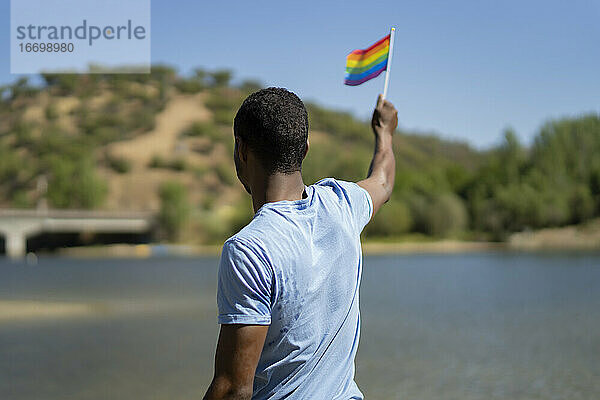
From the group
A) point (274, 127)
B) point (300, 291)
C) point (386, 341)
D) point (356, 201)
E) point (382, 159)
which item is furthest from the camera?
point (386, 341)

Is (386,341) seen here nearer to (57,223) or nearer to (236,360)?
(236,360)

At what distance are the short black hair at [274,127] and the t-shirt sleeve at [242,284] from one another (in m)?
0.33

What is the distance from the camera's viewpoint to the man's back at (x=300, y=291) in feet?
5.57

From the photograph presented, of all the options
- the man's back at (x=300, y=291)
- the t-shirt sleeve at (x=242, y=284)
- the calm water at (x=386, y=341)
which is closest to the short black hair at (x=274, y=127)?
the man's back at (x=300, y=291)

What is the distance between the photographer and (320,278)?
1.85 metres

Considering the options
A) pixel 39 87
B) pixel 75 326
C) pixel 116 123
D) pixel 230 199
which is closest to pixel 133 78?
pixel 39 87

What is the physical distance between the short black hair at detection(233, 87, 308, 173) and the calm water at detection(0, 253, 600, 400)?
1096 centimetres

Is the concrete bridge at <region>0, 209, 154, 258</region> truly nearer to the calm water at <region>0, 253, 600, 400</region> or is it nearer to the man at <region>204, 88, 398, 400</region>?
the calm water at <region>0, 253, 600, 400</region>

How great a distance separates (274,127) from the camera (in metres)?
1.90

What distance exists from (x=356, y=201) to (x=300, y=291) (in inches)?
16.1

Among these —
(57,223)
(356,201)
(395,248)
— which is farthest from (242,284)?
(57,223)

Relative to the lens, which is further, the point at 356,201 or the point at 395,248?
the point at 395,248

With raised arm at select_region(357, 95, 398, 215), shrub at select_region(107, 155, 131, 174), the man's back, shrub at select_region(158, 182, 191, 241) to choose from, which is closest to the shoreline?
shrub at select_region(158, 182, 191, 241)

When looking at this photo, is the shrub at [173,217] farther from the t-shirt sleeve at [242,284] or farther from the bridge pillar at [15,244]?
the t-shirt sleeve at [242,284]
